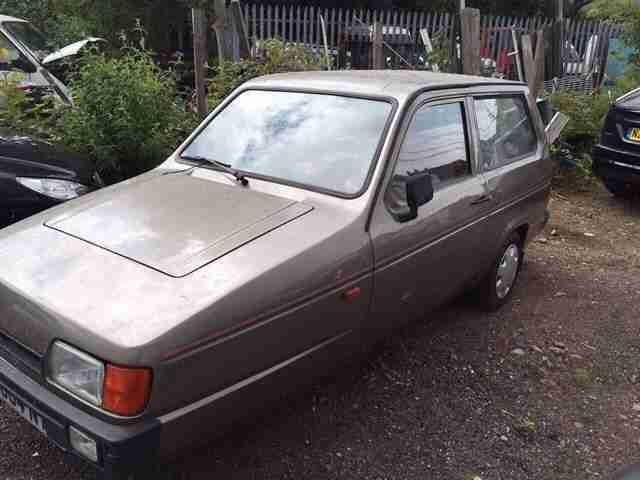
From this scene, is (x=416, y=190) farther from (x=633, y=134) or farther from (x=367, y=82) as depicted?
(x=633, y=134)

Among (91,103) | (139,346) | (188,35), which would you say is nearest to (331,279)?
(139,346)

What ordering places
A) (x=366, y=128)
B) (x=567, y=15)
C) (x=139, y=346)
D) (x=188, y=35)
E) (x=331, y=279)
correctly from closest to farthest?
(x=139, y=346) → (x=331, y=279) → (x=366, y=128) → (x=188, y=35) → (x=567, y=15)

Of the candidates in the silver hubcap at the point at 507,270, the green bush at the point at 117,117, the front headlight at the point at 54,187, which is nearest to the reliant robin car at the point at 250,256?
the silver hubcap at the point at 507,270

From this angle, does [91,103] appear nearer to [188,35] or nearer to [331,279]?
[331,279]

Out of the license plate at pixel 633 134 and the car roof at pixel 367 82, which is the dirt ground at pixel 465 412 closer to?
the car roof at pixel 367 82

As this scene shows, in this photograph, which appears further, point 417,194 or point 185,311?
point 417,194

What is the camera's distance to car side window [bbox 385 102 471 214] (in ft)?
10.4

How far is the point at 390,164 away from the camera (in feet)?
10.2

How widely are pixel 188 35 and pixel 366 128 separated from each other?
12.6 metres

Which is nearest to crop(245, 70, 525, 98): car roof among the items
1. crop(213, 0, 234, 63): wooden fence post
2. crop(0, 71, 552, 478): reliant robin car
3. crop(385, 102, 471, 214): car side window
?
crop(0, 71, 552, 478): reliant robin car

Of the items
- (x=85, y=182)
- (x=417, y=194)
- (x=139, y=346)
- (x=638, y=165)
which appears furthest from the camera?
(x=638, y=165)

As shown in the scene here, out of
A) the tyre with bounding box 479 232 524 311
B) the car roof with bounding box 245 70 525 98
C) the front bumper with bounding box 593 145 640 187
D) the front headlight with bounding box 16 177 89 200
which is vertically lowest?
the tyre with bounding box 479 232 524 311

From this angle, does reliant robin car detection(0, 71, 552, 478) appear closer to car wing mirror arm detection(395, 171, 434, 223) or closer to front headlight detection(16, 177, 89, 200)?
car wing mirror arm detection(395, 171, 434, 223)

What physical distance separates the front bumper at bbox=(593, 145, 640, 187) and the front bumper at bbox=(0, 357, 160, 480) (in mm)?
6514
